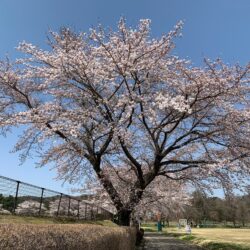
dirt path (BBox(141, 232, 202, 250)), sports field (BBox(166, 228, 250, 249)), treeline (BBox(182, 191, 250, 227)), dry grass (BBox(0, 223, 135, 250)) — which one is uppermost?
treeline (BBox(182, 191, 250, 227))

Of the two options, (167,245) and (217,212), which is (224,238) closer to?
(167,245)

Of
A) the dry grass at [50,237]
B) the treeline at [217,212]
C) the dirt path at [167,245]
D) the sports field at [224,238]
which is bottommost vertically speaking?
the dry grass at [50,237]

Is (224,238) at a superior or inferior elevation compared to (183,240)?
superior

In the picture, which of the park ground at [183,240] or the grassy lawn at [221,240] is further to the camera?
the grassy lawn at [221,240]

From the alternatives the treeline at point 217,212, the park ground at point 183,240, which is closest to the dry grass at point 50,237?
the park ground at point 183,240

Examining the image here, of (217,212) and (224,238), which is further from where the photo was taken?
(217,212)

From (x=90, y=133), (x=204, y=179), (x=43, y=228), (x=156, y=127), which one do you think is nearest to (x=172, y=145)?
(x=156, y=127)

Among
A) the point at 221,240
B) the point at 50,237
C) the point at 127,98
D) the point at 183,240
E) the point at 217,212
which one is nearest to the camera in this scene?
the point at 50,237

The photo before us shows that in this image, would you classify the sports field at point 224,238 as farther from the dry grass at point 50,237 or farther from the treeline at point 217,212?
the treeline at point 217,212

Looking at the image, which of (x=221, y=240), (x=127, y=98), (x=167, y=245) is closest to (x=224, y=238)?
(x=221, y=240)

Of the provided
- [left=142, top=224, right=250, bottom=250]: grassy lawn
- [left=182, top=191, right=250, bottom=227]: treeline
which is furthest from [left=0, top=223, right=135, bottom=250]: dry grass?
[left=182, top=191, right=250, bottom=227]: treeline

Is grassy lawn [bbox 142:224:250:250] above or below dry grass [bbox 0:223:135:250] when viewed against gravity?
above

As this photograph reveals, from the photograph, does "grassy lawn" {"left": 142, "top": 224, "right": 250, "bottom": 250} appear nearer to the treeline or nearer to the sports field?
the sports field

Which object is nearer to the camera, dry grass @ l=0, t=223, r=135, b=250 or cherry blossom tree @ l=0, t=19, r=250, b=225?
dry grass @ l=0, t=223, r=135, b=250
